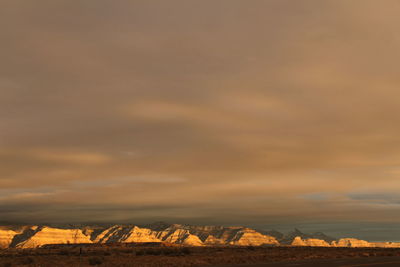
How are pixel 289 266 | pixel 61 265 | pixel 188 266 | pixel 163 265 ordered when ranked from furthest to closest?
1. pixel 61 265
2. pixel 163 265
3. pixel 188 266
4. pixel 289 266

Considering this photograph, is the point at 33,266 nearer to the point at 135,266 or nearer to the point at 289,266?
the point at 135,266

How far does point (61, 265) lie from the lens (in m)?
58.6

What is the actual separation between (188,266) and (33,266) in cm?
1968

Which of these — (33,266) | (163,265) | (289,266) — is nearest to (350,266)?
(289,266)

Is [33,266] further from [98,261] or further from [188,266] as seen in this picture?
[188,266]

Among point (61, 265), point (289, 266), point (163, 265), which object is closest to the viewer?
point (289, 266)

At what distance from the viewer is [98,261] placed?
6212 centimetres

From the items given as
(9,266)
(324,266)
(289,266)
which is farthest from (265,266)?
(9,266)

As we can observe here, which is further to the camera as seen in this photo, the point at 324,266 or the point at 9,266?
the point at 9,266

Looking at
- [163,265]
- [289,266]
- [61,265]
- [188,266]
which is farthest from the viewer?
[61,265]

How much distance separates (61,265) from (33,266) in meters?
3.21

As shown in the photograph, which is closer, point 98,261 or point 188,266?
point 188,266

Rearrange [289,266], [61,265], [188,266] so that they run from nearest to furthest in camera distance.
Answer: [289,266] < [188,266] < [61,265]

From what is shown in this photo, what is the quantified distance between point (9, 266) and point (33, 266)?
2718 millimetres
